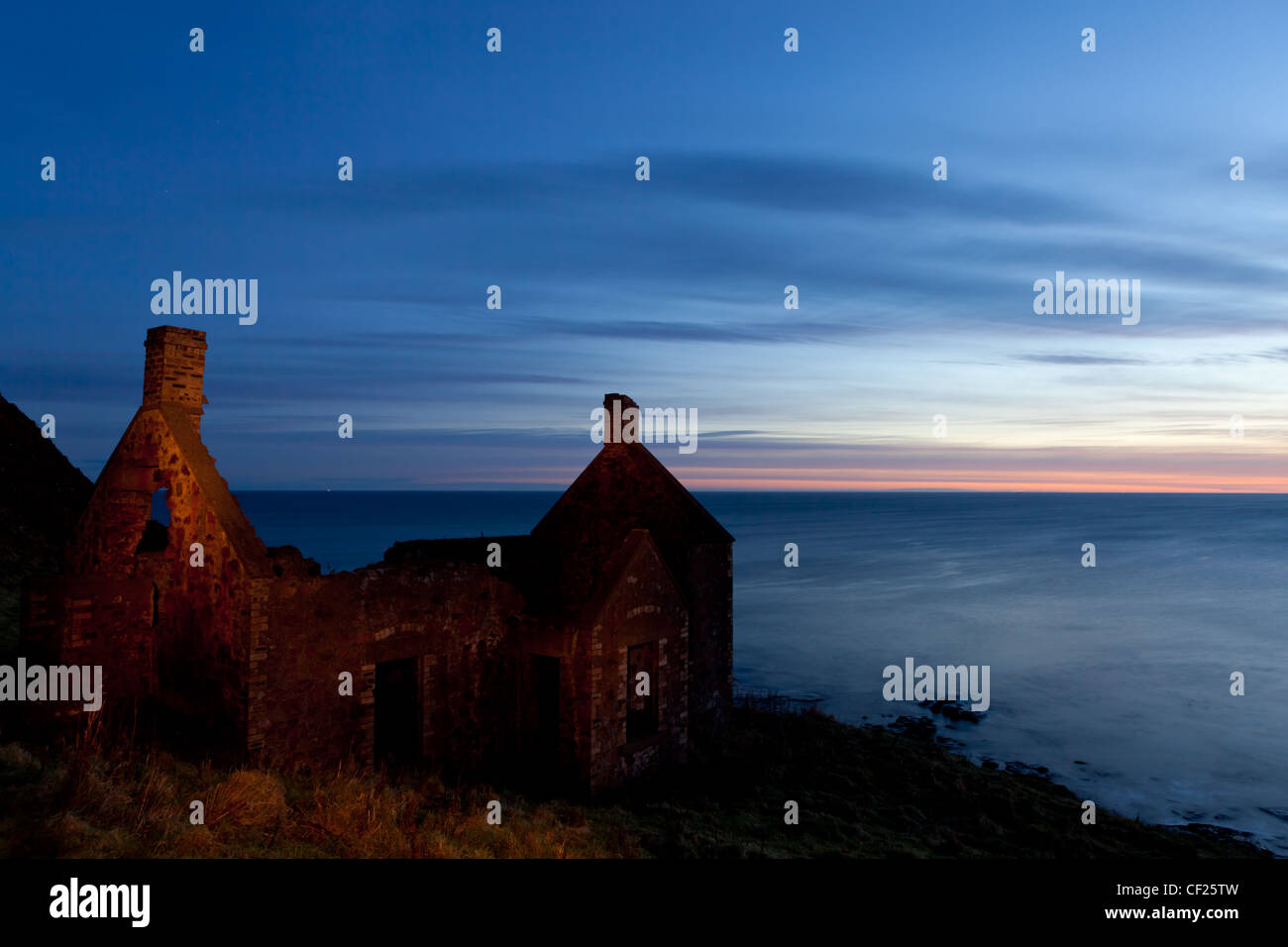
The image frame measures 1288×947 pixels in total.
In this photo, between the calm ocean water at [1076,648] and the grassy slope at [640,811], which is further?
the calm ocean water at [1076,648]

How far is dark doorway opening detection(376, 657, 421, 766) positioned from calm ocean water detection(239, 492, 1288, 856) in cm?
2198

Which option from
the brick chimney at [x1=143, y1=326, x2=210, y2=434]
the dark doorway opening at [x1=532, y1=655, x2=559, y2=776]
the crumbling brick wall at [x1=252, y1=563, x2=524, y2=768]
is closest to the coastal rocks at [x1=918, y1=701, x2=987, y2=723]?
the dark doorway opening at [x1=532, y1=655, x2=559, y2=776]

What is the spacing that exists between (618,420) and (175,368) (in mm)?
11260

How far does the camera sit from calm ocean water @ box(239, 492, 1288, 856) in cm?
2905

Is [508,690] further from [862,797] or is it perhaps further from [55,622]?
[862,797]

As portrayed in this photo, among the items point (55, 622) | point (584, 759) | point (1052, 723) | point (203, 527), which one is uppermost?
point (203, 527)

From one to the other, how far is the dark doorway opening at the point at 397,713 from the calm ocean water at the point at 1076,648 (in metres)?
22.0

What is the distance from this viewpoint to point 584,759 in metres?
15.5

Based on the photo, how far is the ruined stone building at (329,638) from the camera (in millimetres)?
12031

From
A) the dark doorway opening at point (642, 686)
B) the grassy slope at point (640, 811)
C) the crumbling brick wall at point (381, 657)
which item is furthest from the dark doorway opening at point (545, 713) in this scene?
the dark doorway opening at point (642, 686)

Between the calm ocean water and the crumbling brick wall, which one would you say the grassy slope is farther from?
the calm ocean water

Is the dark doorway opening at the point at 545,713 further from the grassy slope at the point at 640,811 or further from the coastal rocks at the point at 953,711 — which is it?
the coastal rocks at the point at 953,711
